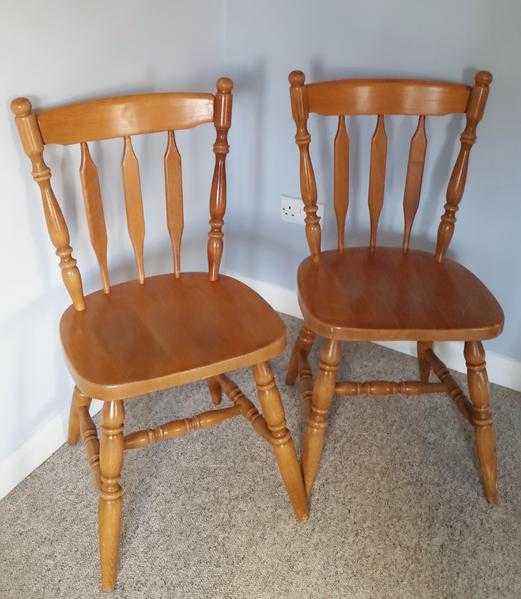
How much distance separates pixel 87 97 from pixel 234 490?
916mm

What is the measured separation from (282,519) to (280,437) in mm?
224

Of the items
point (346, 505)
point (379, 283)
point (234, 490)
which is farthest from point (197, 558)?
point (379, 283)

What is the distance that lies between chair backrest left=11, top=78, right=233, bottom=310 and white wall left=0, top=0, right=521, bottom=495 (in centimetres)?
7

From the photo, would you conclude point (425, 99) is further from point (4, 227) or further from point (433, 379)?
point (4, 227)

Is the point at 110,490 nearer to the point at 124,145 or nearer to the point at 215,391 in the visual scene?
the point at 215,391

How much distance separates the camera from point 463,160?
4.82 ft

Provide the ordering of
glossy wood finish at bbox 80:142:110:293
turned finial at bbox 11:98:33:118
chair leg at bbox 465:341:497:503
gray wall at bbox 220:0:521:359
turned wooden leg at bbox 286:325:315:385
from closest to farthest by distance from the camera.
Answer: turned finial at bbox 11:98:33:118 < glossy wood finish at bbox 80:142:110:293 < chair leg at bbox 465:341:497:503 < gray wall at bbox 220:0:521:359 < turned wooden leg at bbox 286:325:315:385

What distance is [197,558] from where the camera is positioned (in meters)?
1.34

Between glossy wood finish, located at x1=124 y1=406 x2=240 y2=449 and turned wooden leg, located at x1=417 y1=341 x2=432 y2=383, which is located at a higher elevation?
glossy wood finish, located at x1=124 y1=406 x2=240 y2=449

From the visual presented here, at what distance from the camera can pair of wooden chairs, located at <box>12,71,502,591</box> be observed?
1.19 m

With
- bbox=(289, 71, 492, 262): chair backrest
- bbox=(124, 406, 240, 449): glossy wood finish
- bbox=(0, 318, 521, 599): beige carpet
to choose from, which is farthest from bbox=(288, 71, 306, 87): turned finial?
bbox=(0, 318, 521, 599): beige carpet

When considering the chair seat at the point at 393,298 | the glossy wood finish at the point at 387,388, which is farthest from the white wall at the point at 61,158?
the glossy wood finish at the point at 387,388

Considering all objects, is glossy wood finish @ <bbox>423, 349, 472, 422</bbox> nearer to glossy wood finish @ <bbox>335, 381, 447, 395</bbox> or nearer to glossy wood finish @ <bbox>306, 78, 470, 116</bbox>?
glossy wood finish @ <bbox>335, 381, 447, 395</bbox>

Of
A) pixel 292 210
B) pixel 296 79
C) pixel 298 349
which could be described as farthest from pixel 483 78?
pixel 298 349
